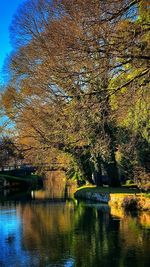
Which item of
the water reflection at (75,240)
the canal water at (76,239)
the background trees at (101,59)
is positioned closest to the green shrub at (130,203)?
the canal water at (76,239)

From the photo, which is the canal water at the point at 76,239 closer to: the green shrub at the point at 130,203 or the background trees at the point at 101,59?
the green shrub at the point at 130,203

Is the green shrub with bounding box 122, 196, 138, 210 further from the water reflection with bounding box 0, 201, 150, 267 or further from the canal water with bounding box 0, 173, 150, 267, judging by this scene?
the water reflection with bounding box 0, 201, 150, 267

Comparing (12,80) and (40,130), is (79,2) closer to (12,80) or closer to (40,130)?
(40,130)

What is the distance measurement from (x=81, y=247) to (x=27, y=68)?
19984 millimetres

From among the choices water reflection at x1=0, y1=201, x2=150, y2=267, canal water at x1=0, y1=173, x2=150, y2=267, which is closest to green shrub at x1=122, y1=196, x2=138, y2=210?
canal water at x1=0, y1=173, x2=150, y2=267

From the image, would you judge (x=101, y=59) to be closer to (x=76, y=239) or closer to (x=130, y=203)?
(x=76, y=239)

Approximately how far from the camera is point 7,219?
2292cm

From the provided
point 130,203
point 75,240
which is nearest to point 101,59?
point 75,240

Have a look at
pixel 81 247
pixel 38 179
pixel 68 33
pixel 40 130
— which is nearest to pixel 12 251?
pixel 81 247

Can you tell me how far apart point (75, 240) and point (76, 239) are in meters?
0.19

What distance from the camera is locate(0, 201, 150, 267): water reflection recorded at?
13.2 m

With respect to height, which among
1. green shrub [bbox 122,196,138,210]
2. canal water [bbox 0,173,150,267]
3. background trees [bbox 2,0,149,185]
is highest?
background trees [bbox 2,0,149,185]

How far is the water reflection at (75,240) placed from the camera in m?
13.2

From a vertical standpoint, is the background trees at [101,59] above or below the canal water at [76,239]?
above
